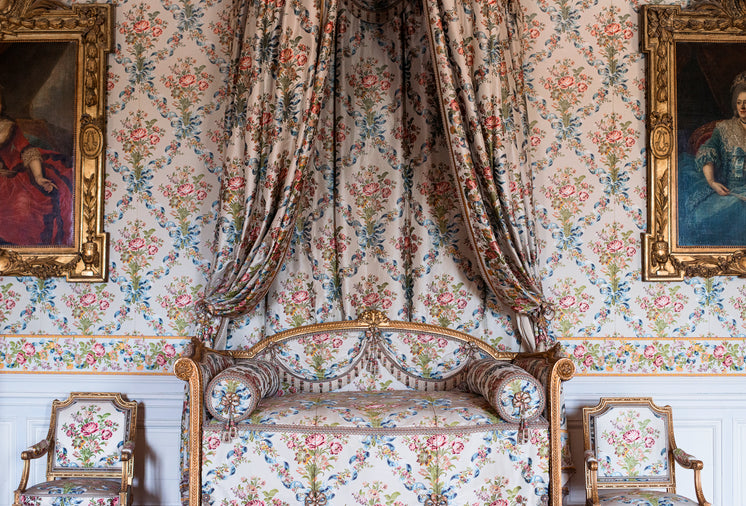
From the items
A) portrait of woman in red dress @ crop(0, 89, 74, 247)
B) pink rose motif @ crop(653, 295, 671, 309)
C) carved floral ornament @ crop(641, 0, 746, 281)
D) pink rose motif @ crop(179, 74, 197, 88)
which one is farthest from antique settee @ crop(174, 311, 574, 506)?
pink rose motif @ crop(179, 74, 197, 88)

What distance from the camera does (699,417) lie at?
4160mm

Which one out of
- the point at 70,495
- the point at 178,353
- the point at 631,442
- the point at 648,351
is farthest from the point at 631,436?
the point at 70,495

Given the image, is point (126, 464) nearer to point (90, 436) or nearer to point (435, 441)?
point (90, 436)

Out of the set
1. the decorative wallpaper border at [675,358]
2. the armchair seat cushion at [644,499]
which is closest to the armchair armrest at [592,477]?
the armchair seat cushion at [644,499]

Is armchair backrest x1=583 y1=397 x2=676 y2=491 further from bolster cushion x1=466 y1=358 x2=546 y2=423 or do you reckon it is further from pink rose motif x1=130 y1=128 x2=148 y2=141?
pink rose motif x1=130 y1=128 x2=148 y2=141

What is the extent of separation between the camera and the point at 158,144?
4.29m

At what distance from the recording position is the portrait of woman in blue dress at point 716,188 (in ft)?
13.8

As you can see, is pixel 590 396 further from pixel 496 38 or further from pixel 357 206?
pixel 496 38

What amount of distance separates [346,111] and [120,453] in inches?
107

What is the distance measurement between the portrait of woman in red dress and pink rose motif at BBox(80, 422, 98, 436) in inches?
49.2

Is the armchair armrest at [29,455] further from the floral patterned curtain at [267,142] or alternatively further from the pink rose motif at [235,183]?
the pink rose motif at [235,183]

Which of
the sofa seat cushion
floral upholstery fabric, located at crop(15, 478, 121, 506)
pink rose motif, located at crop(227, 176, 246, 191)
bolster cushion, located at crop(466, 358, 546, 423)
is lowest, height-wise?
floral upholstery fabric, located at crop(15, 478, 121, 506)

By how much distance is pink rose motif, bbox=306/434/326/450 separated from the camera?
3242 mm

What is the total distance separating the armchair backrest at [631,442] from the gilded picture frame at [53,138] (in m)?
3.47
